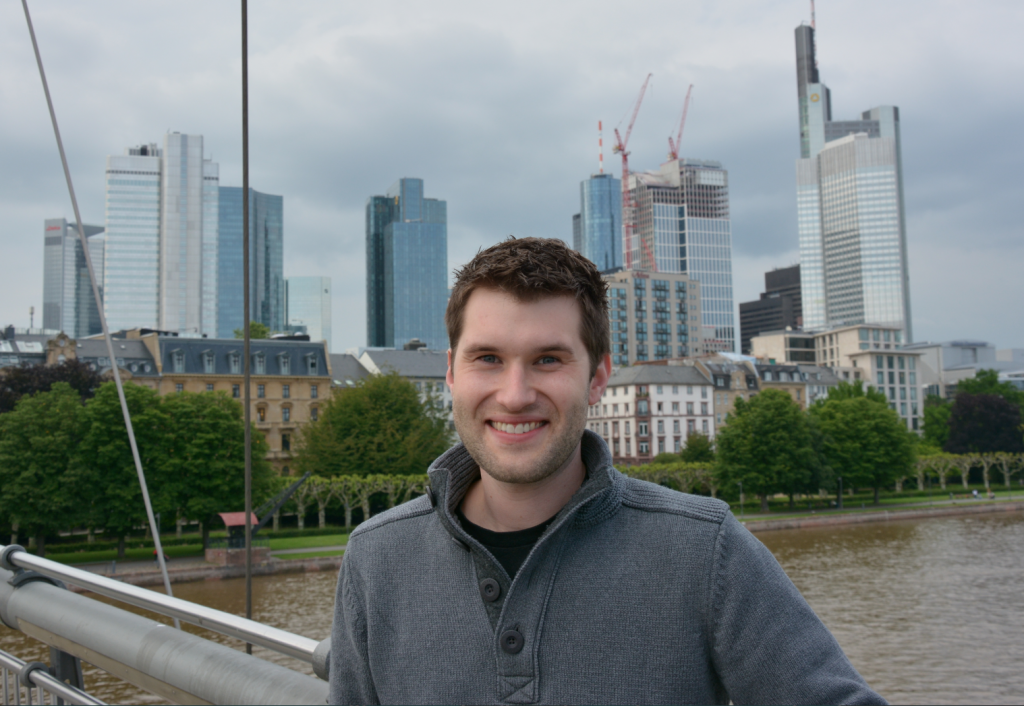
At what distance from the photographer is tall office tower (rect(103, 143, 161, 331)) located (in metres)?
156

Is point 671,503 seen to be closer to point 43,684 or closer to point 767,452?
point 43,684

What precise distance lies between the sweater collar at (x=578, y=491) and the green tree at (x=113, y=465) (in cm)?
3828

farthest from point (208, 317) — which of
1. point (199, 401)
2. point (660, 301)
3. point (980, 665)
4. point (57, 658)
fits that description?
point (57, 658)

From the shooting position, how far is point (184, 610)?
3.24 metres

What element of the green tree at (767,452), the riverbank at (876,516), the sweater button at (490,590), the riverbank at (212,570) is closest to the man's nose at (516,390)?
the sweater button at (490,590)

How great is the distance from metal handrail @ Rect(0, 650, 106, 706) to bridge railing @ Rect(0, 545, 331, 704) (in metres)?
0.13

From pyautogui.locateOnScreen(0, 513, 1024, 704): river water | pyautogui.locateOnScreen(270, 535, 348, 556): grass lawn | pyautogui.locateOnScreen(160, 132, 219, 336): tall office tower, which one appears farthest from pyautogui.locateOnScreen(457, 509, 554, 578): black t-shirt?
pyautogui.locateOnScreen(160, 132, 219, 336): tall office tower

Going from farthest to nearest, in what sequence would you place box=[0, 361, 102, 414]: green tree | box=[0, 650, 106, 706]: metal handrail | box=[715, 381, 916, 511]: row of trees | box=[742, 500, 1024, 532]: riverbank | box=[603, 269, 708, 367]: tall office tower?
box=[603, 269, 708, 367]: tall office tower, box=[715, 381, 916, 511]: row of trees, box=[742, 500, 1024, 532]: riverbank, box=[0, 361, 102, 414]: green tree, box=[0, 650, 106, 706]: metal handrail

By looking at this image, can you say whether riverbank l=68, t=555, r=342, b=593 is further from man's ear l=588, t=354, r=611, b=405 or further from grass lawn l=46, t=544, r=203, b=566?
man's ear l=588, t=354, r=611, b=405

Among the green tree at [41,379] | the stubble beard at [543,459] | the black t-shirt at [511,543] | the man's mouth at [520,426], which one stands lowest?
the black t-shirt at [511,543]

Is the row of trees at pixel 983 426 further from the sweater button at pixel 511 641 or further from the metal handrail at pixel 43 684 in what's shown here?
the sweater button at pixel 511 641

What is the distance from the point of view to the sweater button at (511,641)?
1917 mm

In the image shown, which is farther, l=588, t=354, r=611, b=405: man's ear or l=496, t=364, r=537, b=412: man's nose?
l=588, t=354, r=611, b=405: man's ear

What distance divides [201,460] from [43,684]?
126 feet
